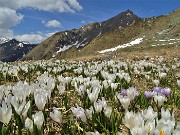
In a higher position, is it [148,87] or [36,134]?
[36,134]

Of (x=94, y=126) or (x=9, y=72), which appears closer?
(x=94, y=126)

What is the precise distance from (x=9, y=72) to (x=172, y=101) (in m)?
5.79

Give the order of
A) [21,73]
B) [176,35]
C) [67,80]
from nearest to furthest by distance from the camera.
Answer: [67,80] < [21,73] < [176,35]

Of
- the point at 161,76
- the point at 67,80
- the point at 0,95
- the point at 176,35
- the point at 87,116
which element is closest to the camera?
the point at 87,116

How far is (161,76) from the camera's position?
9.16 metres

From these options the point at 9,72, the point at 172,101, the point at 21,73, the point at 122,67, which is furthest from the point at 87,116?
the point at 122,67

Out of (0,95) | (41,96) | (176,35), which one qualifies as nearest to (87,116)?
(41,96)

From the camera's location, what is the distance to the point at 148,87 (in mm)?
9258

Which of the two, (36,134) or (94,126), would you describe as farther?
(94,126)

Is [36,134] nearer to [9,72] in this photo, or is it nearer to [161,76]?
[161,76]

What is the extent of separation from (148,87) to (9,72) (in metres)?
4.54

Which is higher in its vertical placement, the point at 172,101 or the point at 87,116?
the point at 87,116

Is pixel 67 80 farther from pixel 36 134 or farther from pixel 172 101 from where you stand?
pixel 36 134

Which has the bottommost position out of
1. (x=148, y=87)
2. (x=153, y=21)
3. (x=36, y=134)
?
(x=148, y=87)
